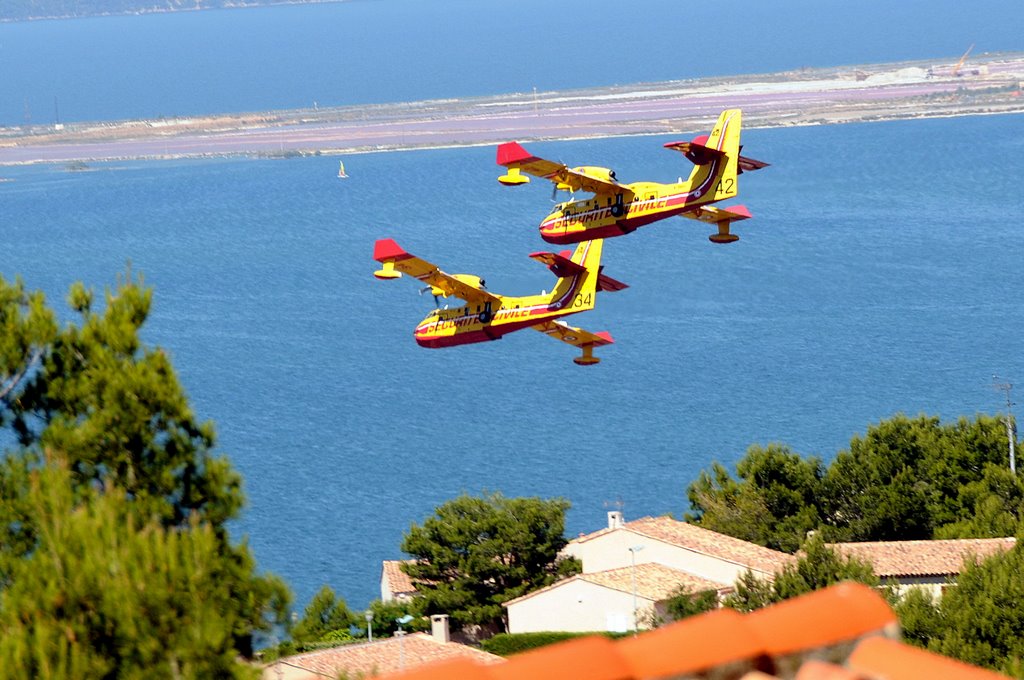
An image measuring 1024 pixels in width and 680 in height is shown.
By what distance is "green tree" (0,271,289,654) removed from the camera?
17.3 metres

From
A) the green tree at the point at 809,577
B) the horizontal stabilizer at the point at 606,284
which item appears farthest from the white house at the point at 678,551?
the horizontal stabilizer at the point at 606,284

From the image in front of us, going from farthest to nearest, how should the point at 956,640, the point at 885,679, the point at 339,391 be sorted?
the point at 339,391 → the point at 956,640 → the point at 885,679

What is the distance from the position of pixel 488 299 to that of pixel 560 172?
4180 millimetres

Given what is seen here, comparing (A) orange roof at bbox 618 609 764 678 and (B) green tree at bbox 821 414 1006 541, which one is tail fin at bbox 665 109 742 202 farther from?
(A) orange roof at bbox 618 609 764 678

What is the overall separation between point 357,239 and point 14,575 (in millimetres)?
178029

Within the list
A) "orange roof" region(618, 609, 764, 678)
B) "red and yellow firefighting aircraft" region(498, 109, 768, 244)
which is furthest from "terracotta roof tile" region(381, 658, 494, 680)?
"red and yellow firefighting aircraft" region(498, 109, 768, 244)

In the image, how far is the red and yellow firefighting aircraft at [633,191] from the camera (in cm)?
5016

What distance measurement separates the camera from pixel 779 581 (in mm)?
48969

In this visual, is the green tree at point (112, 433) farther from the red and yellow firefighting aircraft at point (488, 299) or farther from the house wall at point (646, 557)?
the house wall at point (646, 557)

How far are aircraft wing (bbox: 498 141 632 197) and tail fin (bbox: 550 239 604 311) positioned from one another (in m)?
1.74

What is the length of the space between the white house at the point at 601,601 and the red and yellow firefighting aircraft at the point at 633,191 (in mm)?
12555

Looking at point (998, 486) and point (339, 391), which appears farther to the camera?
point (339, 391)

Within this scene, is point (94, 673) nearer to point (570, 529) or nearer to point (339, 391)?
point (570, 529)

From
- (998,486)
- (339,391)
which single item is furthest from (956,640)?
(339,391)
